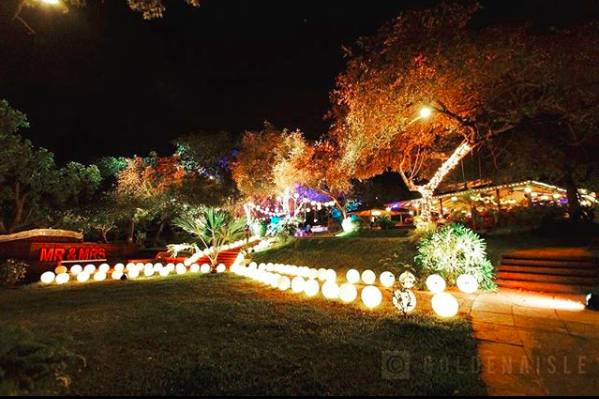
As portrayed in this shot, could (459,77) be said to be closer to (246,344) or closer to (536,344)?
(536,344)

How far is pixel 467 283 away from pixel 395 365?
15.3 ft

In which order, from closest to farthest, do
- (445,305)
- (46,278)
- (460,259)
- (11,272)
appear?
(445,305) → (460,259) → (11,272) → (46,278)

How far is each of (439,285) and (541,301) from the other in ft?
6.48

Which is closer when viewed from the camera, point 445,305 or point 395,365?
point 395,365

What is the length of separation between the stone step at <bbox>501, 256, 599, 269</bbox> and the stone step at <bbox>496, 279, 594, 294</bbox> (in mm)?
1002

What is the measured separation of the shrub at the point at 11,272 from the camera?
37.4ft

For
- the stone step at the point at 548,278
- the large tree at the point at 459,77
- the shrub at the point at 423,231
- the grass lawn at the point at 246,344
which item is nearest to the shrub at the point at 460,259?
the stone step at the point at 548,278

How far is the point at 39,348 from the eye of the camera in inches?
148

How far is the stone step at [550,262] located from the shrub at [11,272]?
15706 mm

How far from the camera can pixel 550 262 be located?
9430 millimetres

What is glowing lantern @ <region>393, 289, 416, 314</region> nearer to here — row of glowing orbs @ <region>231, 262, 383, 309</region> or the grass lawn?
the grass lawn

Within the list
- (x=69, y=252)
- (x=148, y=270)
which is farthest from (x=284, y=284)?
(x=69, y=252)

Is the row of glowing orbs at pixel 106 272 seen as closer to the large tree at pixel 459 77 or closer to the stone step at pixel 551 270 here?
the large tree at pixel 459 77

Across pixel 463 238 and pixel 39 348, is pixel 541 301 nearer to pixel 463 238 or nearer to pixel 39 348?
pixel 463 238
